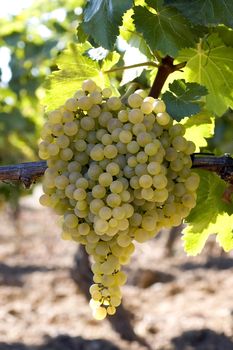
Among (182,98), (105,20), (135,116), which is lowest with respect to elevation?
(135,116)

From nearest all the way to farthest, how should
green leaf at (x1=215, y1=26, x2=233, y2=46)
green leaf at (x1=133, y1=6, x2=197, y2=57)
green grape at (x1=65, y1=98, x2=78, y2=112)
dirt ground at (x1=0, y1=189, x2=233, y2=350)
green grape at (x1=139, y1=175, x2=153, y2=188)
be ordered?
green grape at (x1=139, y1=175, x2=153, y2=188) → green grape at (x1=65, y1=98, x2=78, y2=112) → green leaf at (x1=133, y1=6, x2=197, y2=57) → green leaf at (x1=215, y1=26, x2=233, y2=46) → dirt ground at (x1=0, y1=189, x2=233, y2=350)

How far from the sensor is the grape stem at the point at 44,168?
1227mm

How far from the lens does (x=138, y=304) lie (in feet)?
14.9

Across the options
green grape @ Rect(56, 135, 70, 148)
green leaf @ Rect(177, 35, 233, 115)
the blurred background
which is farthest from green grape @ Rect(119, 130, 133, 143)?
the blurred background

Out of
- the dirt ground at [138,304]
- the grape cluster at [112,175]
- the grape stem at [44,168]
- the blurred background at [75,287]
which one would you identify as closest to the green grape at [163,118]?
the grape cluster at [112,175]

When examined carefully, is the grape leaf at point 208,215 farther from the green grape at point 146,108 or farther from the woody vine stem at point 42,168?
the green grape at point 146,108

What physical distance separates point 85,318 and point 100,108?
3252 millimetres

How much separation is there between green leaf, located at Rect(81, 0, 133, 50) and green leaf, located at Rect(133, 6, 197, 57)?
0.29 feet

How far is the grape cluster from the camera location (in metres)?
1.09

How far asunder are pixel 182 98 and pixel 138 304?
3.45m

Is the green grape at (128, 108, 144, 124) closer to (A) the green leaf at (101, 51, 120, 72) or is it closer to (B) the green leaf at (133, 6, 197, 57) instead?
(B) the green leaf at (133, 6, 197, 57)

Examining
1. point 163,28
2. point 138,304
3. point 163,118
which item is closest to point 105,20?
point 163,28

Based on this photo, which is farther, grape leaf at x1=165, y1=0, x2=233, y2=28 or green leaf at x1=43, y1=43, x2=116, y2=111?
green leaf at x1=43, y1=43, x2=116, y2=111

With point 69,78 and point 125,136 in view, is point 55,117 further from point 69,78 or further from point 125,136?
point 69,78
